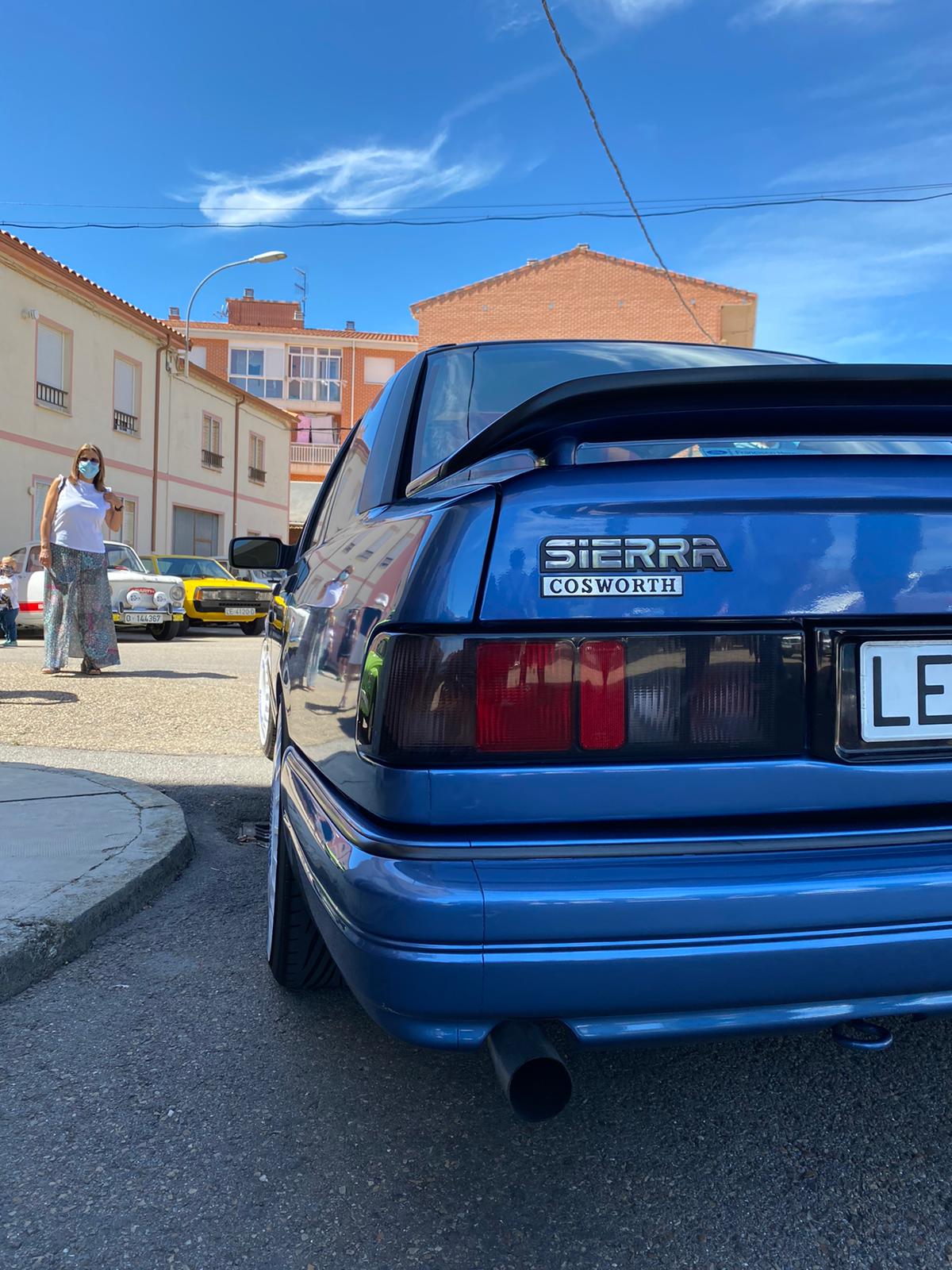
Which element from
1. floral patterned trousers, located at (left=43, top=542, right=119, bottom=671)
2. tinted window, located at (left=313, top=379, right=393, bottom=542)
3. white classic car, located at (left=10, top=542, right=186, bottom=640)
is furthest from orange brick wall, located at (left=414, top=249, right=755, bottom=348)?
tinted window, located at (left=313, top=379, right=393, bottom=542)

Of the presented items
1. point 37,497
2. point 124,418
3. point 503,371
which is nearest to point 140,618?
point 37,497

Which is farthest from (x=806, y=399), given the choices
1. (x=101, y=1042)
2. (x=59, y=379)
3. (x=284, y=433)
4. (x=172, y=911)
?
(x=284, y=433)

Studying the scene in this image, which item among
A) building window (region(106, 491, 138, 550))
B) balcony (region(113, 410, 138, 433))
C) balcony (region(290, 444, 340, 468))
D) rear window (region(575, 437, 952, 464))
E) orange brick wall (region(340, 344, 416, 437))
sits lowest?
rear window (region(575, 437, 952, 464))

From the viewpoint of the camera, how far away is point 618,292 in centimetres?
3488

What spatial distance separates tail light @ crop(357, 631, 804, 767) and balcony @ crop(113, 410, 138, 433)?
22.3m

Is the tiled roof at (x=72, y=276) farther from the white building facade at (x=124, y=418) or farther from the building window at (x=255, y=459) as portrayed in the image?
the building window at (x=255, y=459)

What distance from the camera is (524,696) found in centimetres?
137

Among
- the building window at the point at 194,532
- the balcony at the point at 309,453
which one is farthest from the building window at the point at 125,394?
the balcony at the point at 309,453

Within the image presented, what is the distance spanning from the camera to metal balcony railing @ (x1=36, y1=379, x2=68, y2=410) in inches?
754

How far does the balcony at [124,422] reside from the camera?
859 inches

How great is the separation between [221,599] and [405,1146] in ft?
50.7

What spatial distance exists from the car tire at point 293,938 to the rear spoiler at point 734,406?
110cm

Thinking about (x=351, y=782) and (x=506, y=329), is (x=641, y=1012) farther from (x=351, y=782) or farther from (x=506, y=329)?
(x=506, y=329)

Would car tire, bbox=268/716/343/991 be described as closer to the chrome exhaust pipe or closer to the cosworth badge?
the chrome exhaust pipe
